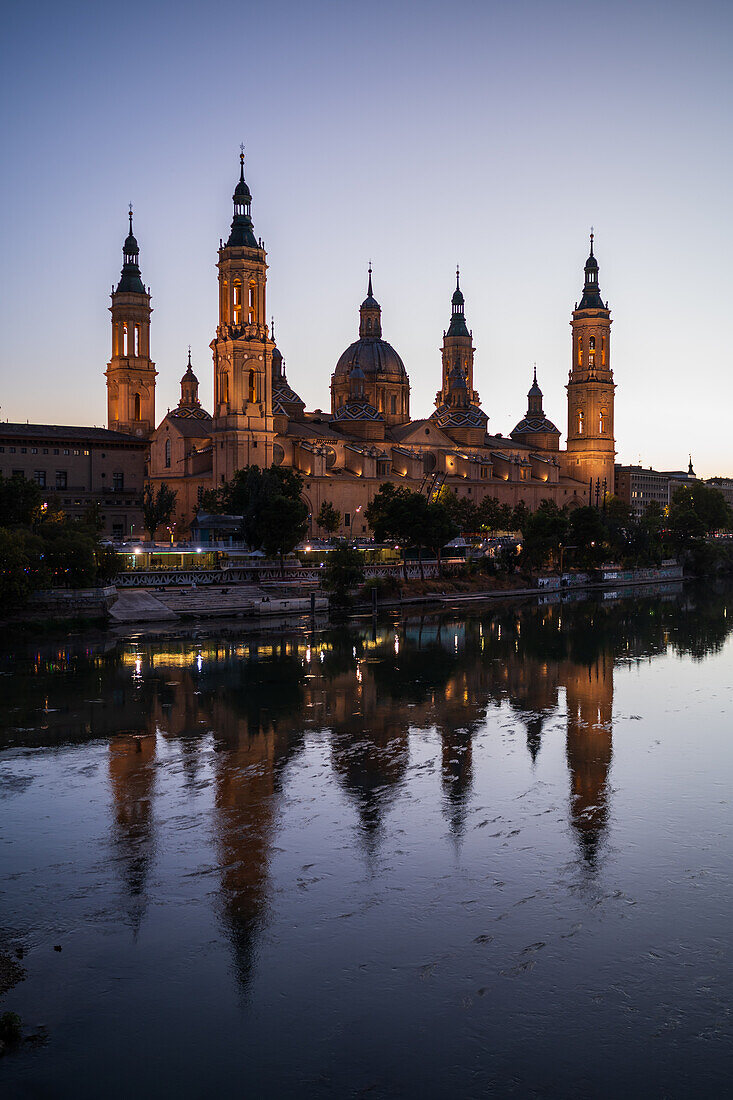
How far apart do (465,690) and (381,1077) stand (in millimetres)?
23677

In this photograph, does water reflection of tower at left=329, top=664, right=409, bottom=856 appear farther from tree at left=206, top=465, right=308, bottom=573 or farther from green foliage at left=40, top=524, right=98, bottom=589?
tree at left=206, top=465, right=308, bottom=573

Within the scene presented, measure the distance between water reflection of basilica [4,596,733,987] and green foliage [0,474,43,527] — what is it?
12380mm

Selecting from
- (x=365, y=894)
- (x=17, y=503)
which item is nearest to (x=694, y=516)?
(x=17, y=503)

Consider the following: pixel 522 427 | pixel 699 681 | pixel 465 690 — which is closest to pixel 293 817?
pixel 465 690

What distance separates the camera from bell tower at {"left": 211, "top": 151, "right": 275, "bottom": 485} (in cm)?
7869

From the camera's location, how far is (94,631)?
4659cm

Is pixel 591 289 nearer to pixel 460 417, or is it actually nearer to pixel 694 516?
pixel 460 417

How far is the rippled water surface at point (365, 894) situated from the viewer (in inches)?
477

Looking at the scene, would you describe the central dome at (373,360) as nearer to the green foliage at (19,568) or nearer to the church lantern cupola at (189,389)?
the church lantern cupola at (189,389)

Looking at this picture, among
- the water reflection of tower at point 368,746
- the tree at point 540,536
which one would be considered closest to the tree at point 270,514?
the tree at point 540,536

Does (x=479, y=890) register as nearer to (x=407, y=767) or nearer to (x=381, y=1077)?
(x=381, y=1077)

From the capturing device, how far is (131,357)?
311 feet

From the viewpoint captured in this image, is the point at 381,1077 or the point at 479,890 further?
the point at 479,890

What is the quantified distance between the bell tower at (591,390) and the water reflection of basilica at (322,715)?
219ft
